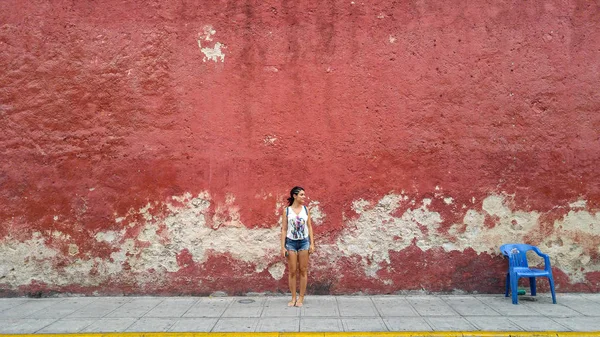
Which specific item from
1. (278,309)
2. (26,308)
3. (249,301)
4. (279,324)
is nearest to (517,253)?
(278,309)

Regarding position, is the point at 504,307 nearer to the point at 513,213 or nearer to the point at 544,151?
the point at 513,213

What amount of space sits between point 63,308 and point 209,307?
5.66ft

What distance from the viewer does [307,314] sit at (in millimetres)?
5066

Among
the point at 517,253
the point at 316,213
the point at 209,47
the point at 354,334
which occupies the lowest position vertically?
the point at 354,334

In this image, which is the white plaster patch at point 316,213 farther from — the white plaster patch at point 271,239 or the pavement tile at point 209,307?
the pavement tile at point 209,307

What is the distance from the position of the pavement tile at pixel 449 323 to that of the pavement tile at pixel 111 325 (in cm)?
309

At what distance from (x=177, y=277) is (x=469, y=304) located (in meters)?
3.67

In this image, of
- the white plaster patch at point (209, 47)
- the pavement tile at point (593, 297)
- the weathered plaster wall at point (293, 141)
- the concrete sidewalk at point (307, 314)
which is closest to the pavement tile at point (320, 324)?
the concrete sidewalk at point (307, 314)

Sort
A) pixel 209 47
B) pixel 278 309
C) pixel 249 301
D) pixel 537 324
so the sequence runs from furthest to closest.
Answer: pixel 209 47
pixel 249 301
pixel 278 309
pixel 537 324

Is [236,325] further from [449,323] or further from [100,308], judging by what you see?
[449,323]

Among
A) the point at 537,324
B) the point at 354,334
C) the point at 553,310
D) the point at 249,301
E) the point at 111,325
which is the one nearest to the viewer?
the point at 354,334

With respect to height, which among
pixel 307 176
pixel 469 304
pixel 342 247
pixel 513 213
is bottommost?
pixel 469 304

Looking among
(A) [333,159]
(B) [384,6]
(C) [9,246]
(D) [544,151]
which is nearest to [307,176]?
(A) [333,159]

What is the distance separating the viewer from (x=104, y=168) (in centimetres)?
619
